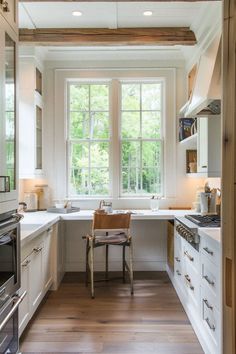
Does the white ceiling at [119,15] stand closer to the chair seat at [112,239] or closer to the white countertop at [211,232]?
the white countertop at [211,232]

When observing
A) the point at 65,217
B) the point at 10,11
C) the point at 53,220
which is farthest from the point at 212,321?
the point at 10,11

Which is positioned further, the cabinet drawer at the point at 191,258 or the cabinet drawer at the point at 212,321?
the cabinet drawer at the point at 191,258

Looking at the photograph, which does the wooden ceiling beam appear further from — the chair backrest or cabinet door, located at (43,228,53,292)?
cabinet door, located at (43,228,53,292)

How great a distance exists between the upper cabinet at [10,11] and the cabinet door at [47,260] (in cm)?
214

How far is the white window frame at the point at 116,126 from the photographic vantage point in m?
4.57

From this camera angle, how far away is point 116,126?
15.1 ft

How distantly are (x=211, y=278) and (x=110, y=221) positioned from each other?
157 cm

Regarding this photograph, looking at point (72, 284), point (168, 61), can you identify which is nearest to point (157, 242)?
point (72, 284)

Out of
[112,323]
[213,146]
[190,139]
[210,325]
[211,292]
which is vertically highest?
[190,139]

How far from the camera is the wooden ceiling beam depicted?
380cm

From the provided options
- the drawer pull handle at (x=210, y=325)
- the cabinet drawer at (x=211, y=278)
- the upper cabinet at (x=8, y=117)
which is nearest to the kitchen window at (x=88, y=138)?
the cabinet drawer at (x=211, y=278)

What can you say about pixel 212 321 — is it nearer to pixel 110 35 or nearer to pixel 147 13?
pixel 147 13

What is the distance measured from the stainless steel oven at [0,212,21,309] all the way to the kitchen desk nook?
467mm

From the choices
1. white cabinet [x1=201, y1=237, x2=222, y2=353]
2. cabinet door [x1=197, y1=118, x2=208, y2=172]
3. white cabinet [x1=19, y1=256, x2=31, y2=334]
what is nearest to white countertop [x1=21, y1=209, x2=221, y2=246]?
white cabinet [x1=201, y1=237, x2=222, y2=353]
